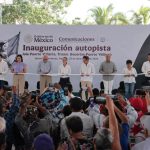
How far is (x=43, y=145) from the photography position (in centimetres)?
371

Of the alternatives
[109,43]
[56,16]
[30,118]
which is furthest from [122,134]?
[56,16]

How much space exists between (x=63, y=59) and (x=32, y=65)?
1330 millimetres

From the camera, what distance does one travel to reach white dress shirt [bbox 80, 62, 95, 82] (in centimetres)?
1466

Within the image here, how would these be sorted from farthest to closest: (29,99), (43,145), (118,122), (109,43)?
(109,43) → (29,99) → (118,122) → (43,145)

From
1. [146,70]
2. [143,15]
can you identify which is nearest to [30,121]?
[146,70]

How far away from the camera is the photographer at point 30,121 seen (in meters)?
4.82

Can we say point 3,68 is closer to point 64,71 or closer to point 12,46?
point 12,46

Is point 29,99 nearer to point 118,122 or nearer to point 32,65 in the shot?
point 118,122

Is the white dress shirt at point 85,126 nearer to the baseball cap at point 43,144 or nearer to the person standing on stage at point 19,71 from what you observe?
the baseball cap at point 43,144

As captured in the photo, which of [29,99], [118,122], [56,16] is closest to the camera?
[118,122]

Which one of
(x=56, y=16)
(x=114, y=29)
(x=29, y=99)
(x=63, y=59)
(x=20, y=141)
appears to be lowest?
(x=20, y=141)

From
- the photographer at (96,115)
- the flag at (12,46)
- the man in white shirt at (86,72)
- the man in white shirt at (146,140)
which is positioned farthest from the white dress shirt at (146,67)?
the man in white shirt at (146,140)

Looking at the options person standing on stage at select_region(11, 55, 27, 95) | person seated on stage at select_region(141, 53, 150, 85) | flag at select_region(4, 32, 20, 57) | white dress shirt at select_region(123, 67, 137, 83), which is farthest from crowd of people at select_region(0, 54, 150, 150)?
flag at select_region(4, 32, 20, 57)

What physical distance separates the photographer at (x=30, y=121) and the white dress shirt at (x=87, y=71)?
31.3 feet
